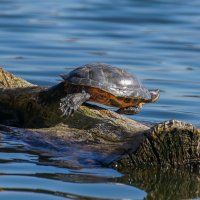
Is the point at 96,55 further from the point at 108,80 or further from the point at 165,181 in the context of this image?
the point at 165,181

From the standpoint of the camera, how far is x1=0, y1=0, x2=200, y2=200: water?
6203 millimetres

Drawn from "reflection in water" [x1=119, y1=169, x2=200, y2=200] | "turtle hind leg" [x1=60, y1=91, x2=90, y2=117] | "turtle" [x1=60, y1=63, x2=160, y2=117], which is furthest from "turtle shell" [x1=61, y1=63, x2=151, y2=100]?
"reflection in water" [x1=119, y1=169, x2=200, y2=200]

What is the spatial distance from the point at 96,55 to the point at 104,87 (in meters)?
5.89

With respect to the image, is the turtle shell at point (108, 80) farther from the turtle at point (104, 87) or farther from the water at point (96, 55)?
the water at point (96, 55)

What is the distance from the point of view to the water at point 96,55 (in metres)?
6.20

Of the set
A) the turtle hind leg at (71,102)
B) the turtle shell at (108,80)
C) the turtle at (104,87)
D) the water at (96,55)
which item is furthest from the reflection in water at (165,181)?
the turtle shell at (108,80)

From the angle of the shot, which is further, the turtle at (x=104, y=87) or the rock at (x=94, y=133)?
the turtle at (x=104, y=87)

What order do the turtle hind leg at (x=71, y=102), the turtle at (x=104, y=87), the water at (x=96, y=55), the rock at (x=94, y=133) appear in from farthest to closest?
the turtle at (x=104, y=87)
the turtle hind leg at (x=71, y=102)
the rock at (x=94, y=133)
the water at (x=96, y=55)

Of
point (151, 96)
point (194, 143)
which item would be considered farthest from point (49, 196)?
point (151, 96)

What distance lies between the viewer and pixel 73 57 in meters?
13.6

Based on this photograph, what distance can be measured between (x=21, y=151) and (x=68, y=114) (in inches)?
20.3

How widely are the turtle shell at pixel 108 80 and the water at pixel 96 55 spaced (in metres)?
0.87

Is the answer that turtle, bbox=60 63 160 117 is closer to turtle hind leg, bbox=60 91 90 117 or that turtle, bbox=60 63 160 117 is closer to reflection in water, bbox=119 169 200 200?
turtle hind leg, bbox=60 91 90 117

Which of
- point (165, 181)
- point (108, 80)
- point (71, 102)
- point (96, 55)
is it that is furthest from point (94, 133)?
point (96, 55)
